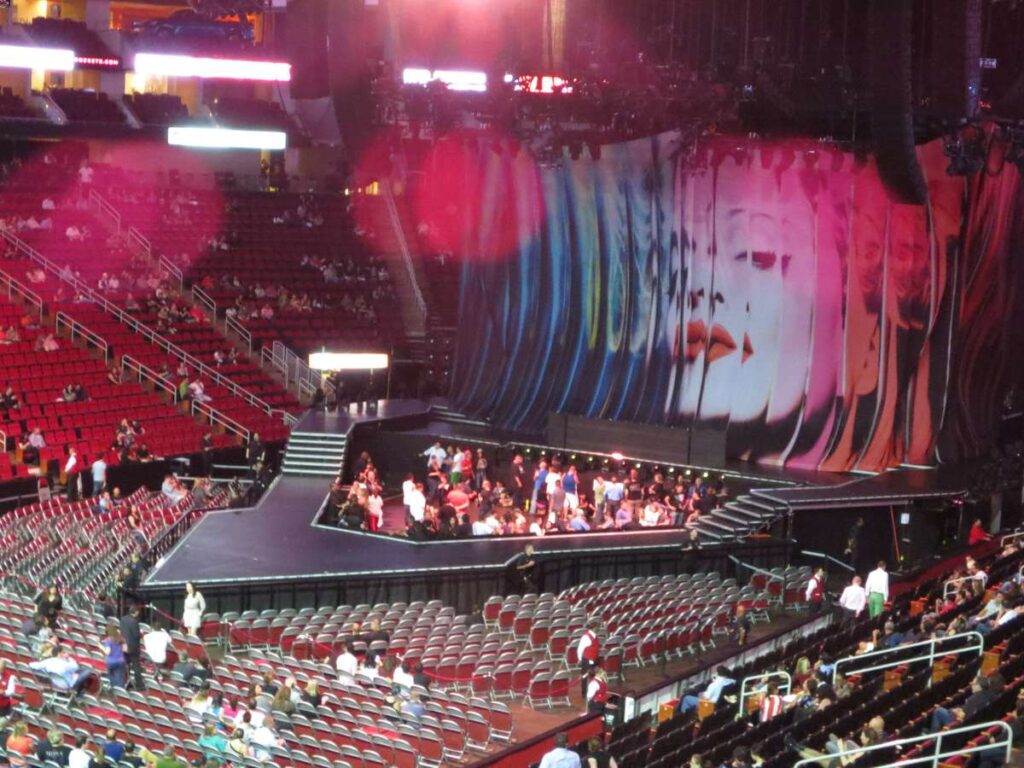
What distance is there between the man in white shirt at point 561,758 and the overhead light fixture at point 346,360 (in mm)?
16964

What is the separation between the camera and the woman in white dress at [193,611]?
779 inches

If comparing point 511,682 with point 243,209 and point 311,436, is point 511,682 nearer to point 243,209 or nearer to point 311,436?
point 311,436

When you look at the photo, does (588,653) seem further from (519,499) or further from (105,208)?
(105,208)

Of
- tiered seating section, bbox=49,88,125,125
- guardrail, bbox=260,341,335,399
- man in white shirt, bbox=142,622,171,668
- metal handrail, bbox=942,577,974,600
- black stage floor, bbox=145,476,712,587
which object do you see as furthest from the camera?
tiered seating section, bbox=49,88,125,125

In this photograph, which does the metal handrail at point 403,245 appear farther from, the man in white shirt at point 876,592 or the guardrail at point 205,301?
the man in white shirt at point 876,592

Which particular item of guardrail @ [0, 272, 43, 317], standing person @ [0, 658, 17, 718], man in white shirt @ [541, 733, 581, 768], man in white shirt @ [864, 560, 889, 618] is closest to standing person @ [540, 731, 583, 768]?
man in white shirt @ [541, 733, 581, 768]

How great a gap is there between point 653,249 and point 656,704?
13031 millimetres

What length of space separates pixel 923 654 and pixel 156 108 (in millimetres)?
27641

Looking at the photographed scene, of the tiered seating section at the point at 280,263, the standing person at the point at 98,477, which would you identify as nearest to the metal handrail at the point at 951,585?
the standing person at the point at 98,477

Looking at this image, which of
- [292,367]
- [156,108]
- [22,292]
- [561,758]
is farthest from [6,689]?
[156,108]

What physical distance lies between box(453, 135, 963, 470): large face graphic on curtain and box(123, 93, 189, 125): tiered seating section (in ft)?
36.2

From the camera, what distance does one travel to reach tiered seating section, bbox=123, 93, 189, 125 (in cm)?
3925

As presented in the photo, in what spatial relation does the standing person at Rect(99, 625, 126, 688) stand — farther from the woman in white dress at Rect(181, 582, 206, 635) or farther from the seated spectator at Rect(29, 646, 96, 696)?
the woman in white dress at Rect(181, 582, 206, 635)

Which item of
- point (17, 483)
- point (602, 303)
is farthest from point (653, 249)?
point (17, 483)
